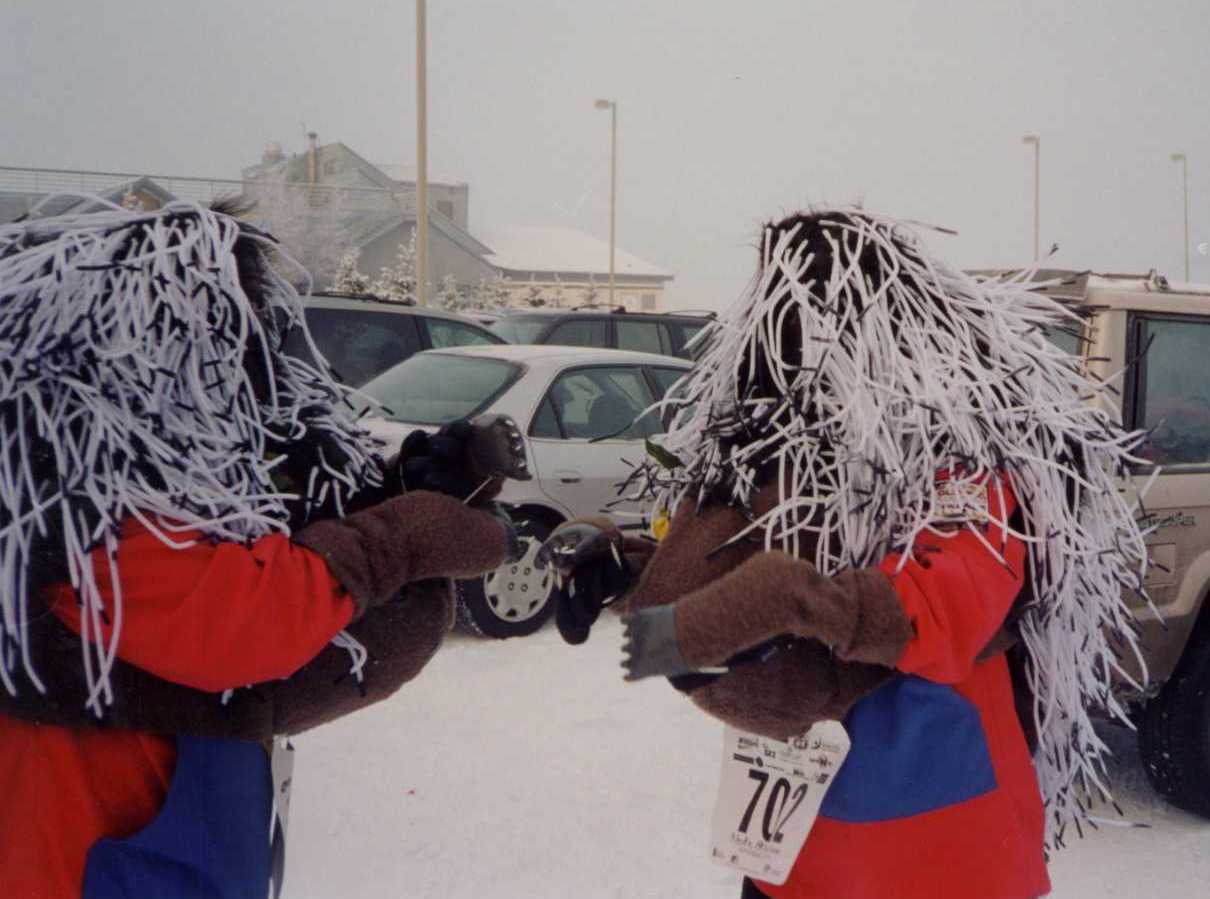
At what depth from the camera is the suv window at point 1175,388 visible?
13.6 feet

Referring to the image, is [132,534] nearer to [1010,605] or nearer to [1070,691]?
[1010,605]

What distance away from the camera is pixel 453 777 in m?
4.54

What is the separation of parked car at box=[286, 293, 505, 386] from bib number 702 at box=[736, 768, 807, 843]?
250 inches

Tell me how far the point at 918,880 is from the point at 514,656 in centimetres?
429

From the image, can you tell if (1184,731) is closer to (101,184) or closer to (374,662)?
(374,662)

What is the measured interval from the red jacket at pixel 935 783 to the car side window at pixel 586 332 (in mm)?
8304

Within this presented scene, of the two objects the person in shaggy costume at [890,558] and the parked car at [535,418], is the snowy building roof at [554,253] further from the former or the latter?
the person in shaggy costume at [890,558]

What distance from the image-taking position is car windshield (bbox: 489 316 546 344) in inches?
394

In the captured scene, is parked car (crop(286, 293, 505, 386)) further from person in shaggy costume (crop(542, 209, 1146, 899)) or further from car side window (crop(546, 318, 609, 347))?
person in shaggy costume (crop(542, 209, 1146, 899))

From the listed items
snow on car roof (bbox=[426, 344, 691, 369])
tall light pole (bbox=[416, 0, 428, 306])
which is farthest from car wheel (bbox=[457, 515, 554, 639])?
tall light pole (bbox=[416, 0, 428, 306])

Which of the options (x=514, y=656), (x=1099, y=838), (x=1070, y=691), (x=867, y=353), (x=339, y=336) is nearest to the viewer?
(x=867, y=353)

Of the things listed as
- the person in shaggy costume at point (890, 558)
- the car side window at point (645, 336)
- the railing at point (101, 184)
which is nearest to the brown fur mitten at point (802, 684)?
the person in shaggy costume at point (890, 558)

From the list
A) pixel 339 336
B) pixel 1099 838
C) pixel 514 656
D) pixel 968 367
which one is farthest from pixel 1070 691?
pixel 339 336

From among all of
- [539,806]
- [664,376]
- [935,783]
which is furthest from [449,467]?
[664,376]
